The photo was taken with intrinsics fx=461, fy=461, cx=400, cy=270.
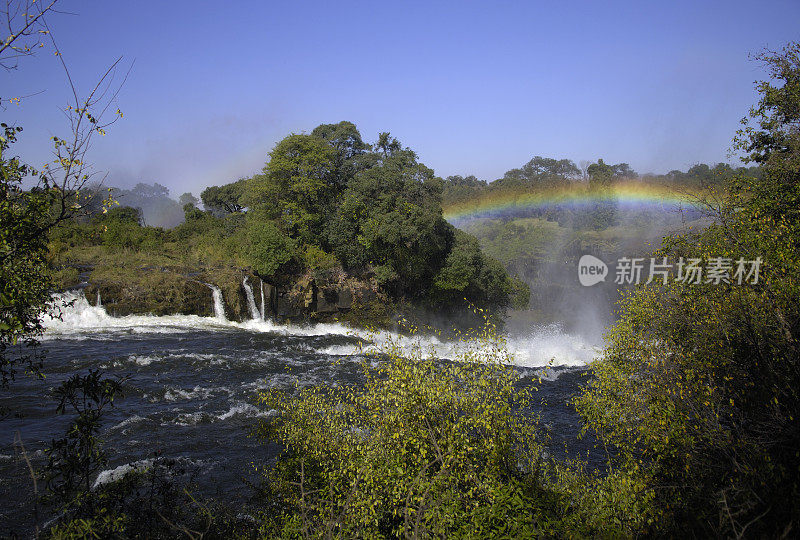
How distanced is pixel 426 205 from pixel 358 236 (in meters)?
4.94

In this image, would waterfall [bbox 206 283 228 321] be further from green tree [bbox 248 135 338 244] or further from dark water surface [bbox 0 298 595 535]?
green tree [bbox 248 135 338 244]

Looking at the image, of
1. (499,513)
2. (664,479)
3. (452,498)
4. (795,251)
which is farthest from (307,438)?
(795,251)

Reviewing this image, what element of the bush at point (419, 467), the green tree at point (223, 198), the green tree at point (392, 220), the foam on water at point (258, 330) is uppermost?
the green tree at point (223, 198)

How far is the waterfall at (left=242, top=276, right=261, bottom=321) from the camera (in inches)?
1101

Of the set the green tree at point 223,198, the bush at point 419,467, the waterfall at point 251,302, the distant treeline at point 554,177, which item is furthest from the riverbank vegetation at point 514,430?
the distant treeline at point 554,177

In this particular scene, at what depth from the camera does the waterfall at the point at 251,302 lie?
1101 inches

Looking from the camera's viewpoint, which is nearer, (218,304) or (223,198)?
(218,304)

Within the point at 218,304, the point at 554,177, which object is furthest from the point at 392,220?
the point at 554,177

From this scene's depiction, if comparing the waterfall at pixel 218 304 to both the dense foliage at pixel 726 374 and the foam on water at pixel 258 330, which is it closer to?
the foam on water at pixel 258 330

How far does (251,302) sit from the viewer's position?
28.2 meters

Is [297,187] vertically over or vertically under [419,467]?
over

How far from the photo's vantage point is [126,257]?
30.5m

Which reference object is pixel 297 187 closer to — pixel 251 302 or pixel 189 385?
pixel 251 302

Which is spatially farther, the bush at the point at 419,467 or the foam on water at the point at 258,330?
the foam on water at the point at 258,330
